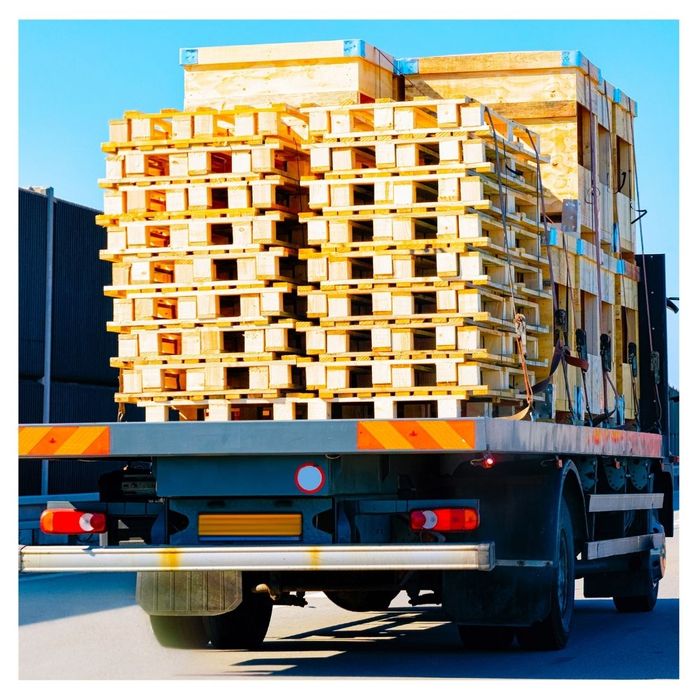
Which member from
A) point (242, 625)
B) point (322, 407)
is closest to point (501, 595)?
point (322, 407)

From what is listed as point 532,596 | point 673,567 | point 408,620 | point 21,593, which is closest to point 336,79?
point 532,596

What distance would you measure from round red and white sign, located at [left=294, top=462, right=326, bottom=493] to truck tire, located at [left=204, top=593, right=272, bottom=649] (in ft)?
6.70

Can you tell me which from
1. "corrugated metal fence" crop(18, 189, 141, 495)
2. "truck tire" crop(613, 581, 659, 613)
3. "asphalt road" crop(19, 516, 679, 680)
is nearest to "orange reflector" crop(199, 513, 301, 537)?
"asphalt road" crop(19, 516, 679, 680)

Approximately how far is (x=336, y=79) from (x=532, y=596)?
3890mm

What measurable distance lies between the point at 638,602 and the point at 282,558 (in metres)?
5.60

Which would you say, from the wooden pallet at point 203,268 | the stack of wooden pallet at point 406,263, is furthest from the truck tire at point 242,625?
the wooden pallet at point 203,268

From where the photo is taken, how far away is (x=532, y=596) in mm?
9906

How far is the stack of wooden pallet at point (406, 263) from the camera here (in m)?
9.80

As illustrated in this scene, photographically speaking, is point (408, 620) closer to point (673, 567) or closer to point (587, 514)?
point (587, 514)

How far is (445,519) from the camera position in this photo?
9156mm

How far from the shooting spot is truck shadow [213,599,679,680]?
9.66 meters

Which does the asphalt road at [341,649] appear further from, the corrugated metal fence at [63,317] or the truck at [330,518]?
the corrugated metal fence at [63,317]

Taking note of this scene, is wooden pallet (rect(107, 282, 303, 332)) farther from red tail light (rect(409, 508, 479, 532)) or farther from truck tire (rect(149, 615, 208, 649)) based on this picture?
truck tire (rect(149, 615, 208, 649))

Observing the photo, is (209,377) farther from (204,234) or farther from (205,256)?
(204,234)
